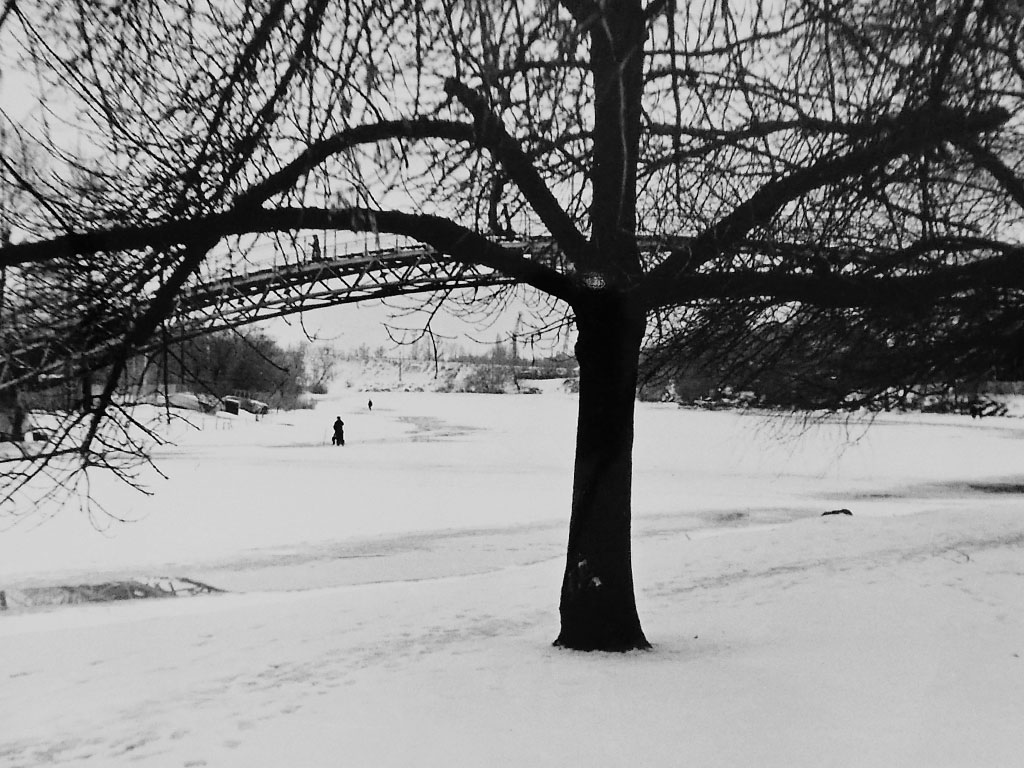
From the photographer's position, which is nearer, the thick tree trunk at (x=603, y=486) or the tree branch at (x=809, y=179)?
the tree branch at (x=809, y=179)

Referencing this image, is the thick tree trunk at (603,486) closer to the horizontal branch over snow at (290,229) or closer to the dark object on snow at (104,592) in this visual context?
the horizontal branch over snow at (290,229)

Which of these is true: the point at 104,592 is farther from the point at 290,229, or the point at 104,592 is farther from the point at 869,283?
the point at 869,283

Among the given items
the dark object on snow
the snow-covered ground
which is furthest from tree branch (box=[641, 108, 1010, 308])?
the dark object on snow

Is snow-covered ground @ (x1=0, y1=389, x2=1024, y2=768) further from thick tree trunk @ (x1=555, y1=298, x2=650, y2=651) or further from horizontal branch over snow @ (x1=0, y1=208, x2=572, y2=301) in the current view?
horizontal branch over snow @ (x1=0, y1=208, x2=572, y2=301)

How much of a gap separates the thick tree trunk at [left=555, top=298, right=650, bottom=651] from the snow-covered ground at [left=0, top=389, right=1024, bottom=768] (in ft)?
1.10

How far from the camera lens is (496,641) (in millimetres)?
7750

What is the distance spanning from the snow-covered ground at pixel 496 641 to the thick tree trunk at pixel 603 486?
336 mm

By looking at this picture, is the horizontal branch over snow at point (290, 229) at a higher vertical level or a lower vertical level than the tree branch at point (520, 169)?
lower

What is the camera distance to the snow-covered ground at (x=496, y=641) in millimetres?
4965

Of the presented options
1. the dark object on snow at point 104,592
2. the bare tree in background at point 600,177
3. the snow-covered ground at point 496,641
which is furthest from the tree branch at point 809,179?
the dark object on snow at point 104,592

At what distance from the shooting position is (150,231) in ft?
17.3

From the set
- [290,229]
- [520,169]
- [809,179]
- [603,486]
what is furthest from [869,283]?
[290,229]

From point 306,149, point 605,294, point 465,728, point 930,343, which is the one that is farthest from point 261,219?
point 930,343

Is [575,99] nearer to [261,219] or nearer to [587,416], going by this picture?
[261,219]
